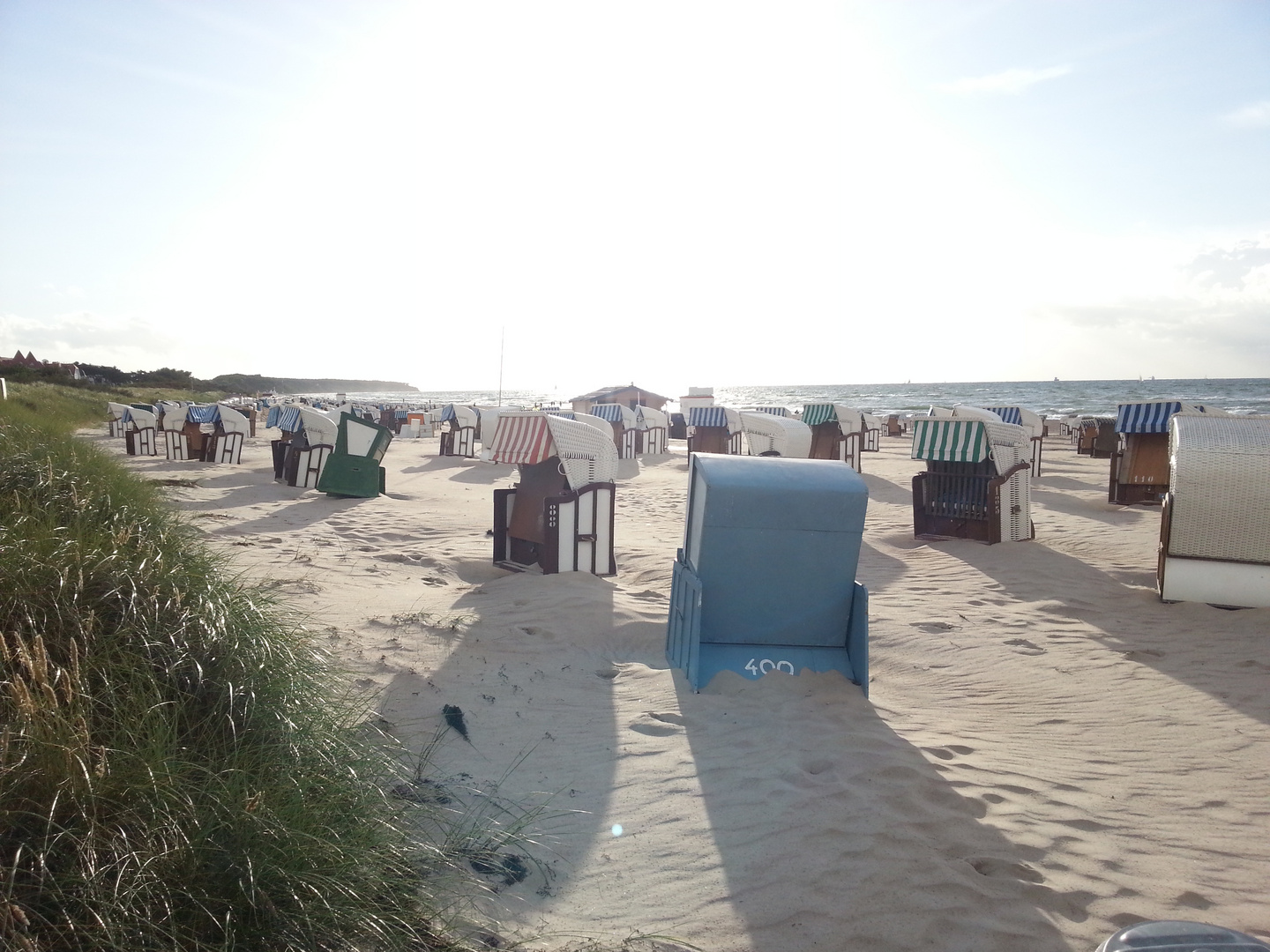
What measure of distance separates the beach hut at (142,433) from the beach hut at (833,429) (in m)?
16.7

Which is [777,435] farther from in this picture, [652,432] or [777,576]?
[777,576]

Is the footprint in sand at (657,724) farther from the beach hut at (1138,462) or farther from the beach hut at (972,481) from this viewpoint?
the beach hut at (1138,462)

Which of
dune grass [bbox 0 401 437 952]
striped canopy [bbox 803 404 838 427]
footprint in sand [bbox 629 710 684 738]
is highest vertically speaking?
striped canopy [bbox 803 404 838 427]

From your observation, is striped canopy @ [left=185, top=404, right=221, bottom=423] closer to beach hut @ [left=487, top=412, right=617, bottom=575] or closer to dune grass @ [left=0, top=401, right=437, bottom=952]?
beach hut @ [left=487, top=412, right=617, bottom=575]

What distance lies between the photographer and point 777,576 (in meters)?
5.36

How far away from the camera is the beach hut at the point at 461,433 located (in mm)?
25641

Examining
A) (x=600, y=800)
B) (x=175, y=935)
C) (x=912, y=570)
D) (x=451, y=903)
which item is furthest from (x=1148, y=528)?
(x=175, y=935)

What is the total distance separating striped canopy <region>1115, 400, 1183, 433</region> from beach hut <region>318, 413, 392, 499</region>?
12.2 metres

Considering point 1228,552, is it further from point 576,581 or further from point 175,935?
point 175,935

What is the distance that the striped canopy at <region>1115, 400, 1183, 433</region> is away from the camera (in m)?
13.3

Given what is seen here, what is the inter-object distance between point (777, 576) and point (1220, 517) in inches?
173

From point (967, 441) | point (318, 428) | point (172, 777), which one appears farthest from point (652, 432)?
point (172, 777)

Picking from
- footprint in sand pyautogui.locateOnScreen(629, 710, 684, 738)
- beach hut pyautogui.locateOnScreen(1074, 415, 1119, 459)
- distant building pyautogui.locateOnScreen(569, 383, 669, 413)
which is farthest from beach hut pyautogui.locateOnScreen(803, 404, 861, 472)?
distant building pyautogui.locateOnScreen(569, 383, 669, 413)

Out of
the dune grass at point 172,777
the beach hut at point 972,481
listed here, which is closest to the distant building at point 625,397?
the beach hut at point 972,481
